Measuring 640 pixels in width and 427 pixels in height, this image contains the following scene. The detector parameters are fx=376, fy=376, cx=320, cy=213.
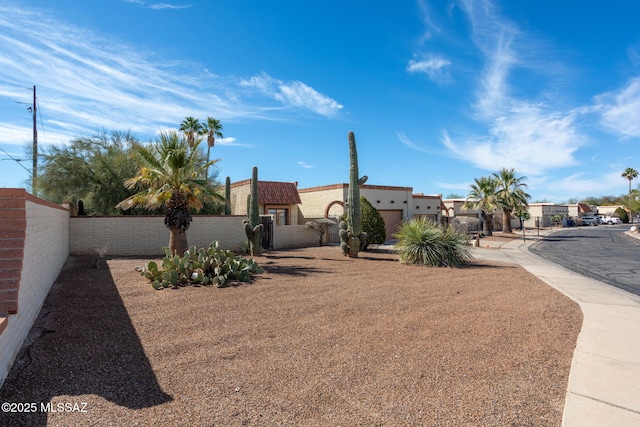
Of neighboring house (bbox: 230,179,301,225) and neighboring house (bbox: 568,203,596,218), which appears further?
neighboring house (bbox: 568,203,596,218)

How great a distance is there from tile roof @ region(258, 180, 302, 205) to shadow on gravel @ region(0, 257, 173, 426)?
66.3 ft

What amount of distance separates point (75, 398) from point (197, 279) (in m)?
5.59

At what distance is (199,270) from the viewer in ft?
30.5

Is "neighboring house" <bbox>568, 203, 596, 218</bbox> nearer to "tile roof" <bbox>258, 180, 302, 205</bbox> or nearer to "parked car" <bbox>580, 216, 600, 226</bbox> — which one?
"parked car" <bbox>580, 216, 600, 226</bbox>

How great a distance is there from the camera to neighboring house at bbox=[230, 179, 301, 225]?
89.5 ft

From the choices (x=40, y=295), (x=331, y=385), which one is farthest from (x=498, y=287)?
(x=40, y=295)

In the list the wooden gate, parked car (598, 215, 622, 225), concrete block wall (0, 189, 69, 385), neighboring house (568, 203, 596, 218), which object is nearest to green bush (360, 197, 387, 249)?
the wooden gate

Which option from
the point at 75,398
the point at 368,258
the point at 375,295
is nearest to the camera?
the point at 75,398

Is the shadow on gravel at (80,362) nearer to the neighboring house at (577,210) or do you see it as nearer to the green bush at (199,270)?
the green bush at (199,270)

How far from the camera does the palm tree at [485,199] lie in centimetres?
3403

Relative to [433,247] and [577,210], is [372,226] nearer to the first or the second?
[433,247]

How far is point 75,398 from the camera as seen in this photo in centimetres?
352

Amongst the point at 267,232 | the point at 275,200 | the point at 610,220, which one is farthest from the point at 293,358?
the point at 610,220

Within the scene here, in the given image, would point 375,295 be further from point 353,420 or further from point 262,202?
point 262,202
